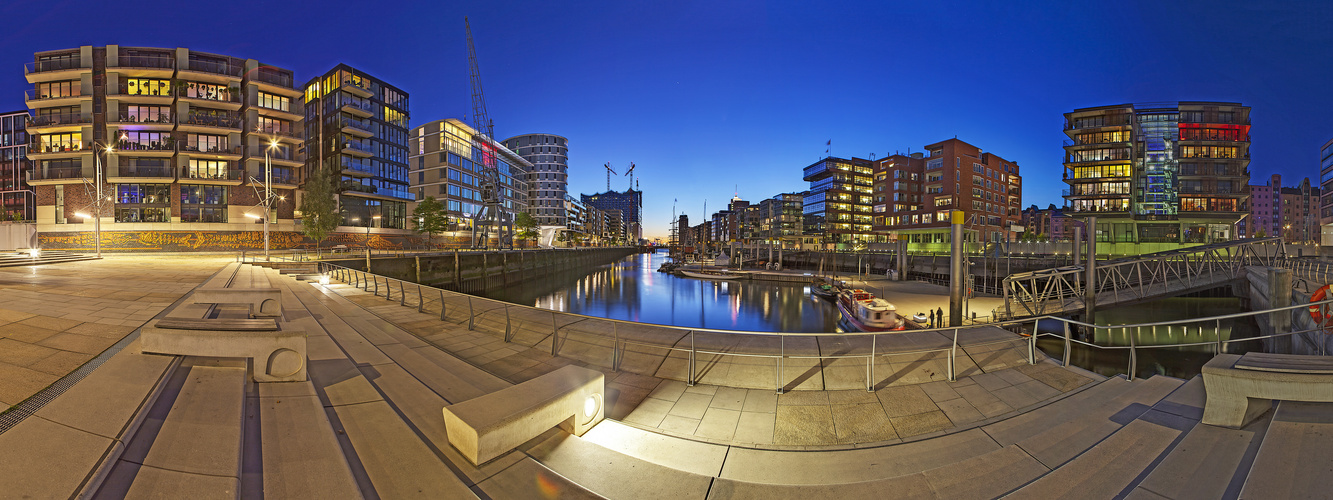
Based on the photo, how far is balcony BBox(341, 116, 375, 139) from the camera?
2421 inches

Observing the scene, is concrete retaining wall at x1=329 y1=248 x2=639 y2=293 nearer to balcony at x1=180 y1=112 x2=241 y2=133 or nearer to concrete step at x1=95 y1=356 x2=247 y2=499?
concrete step at x1=95 y1=356 x2=247 y2=499

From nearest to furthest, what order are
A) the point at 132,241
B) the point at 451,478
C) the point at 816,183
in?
the point at 451,478 → the point at 132,241 → the point at 816,183

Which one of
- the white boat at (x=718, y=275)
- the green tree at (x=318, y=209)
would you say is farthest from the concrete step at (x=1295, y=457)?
the green tree at (x=318, y=209)

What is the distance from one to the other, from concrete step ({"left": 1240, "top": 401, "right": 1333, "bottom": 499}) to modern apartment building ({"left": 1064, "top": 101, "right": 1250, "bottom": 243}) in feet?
265

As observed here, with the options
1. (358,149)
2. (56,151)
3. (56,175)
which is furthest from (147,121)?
(358,149)

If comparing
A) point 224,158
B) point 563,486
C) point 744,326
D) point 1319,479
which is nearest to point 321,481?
point 563,486

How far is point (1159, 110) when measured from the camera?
63.1 m

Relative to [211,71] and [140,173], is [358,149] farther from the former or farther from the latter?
[140,173]

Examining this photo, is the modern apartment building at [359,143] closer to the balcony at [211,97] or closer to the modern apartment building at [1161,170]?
the balcony at [211,97]

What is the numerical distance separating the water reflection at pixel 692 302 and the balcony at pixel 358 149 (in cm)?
3074

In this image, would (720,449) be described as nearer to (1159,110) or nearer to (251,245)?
(251,245)

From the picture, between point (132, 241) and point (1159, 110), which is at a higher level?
point (1159, 110)

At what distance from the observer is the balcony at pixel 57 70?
50.2 metres

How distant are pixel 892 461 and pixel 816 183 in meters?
139
